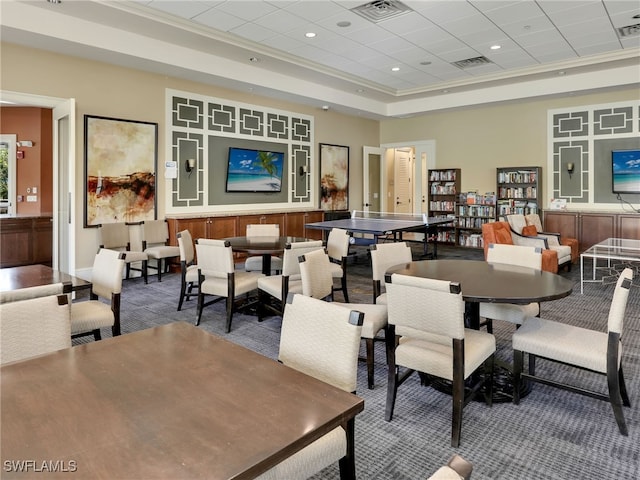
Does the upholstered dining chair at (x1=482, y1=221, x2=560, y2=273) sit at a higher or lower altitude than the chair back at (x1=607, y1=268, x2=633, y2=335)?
higher

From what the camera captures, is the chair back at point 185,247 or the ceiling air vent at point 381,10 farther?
the ceiling air vent at point 381,10

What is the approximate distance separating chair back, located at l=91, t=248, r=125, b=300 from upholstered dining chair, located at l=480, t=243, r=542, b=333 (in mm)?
2675

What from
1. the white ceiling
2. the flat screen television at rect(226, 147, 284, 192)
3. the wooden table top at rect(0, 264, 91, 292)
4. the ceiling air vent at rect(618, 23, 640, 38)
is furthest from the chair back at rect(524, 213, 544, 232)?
the wooden table top at rect(0, 264, 91, 292)

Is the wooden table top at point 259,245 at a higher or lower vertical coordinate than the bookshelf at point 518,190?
lower

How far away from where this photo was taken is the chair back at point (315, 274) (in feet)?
→ 11.0

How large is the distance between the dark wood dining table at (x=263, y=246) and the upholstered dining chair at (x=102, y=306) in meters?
1.34

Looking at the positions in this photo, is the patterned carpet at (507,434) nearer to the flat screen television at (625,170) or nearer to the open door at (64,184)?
the open door at (64,184)

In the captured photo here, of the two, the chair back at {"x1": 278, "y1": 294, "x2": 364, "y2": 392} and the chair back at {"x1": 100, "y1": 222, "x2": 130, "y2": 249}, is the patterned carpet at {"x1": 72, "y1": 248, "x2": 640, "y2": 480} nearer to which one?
the chair back at {"x1": 278, "y1": 294, "x2": 364, "y2": 392}

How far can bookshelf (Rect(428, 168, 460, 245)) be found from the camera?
10.3m

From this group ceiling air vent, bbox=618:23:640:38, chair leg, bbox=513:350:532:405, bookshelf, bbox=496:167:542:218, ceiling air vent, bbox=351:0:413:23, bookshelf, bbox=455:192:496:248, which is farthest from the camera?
bookshelf, bbox=455:192:496:248

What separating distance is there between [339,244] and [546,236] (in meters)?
4.47

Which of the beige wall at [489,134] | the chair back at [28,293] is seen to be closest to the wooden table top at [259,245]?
the chair back at [28,293]

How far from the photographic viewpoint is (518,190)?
940 centimetres

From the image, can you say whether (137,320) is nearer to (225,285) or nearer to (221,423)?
(225,285)
